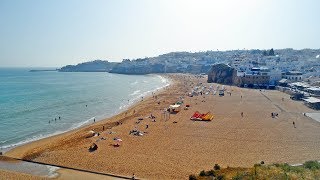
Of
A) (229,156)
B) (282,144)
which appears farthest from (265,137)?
(229,156)

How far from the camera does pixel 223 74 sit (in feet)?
265

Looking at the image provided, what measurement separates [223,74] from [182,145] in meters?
57.0

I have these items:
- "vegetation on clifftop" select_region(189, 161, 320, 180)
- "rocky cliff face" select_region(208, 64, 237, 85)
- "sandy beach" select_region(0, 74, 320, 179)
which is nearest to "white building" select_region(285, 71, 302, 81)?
"rocky cliff face" select_region(208, 64, 237, 85)

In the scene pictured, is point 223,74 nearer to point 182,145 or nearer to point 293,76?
point 293,76

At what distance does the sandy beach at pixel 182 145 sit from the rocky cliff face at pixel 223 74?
125 ft

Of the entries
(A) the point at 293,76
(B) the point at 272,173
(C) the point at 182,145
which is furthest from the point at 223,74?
(B) the point at 272,173

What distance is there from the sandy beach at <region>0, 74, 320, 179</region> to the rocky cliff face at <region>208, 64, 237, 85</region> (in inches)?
1500

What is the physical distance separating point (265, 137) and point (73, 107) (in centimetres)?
3063

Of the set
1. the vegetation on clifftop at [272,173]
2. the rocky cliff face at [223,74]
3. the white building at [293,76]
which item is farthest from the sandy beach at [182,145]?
the rocky cliff face at [223,74]

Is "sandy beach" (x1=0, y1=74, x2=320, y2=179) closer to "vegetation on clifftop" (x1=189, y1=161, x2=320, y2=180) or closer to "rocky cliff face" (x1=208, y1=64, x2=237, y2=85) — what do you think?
"vegetation on clifftop" (x1=189, y1=161, x2=320, y2=180)

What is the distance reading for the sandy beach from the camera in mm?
22000

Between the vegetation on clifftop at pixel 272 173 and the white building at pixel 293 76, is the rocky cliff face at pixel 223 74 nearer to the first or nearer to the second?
the white building at pixel 293 76

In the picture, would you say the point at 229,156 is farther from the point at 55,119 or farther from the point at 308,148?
the point at 55,119

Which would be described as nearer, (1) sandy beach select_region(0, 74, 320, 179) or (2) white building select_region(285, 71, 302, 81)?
(1) sandy beach select_region(0, 74, 320, 179)
